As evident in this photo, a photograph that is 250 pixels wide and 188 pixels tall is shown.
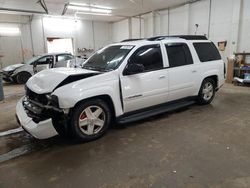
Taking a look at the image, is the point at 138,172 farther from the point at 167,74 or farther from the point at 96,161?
the point at 167,74

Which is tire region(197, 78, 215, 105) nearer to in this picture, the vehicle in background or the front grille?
the front grille

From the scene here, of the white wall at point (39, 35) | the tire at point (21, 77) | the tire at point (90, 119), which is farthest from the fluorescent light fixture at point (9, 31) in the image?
the tire at point (90, 119)

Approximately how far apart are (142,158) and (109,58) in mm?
1868

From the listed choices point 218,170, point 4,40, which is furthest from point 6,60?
point 218,170

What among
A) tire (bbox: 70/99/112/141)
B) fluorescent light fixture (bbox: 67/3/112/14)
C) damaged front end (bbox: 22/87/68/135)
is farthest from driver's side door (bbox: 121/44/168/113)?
fluorescent light fixture (bbox: 67/3/112/14)

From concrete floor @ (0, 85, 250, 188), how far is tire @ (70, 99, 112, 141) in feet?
0.53

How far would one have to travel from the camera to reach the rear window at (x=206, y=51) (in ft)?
14.1

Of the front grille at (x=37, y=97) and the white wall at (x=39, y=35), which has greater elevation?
the white wall at (x=39, y=35)

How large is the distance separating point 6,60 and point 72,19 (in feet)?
15.6

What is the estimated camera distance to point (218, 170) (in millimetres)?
2217

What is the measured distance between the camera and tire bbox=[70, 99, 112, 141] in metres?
2.77

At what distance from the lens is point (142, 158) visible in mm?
2500

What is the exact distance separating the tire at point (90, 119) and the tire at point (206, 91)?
2475 mm

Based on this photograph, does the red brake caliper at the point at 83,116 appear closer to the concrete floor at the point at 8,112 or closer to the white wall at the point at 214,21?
the concrete floor at the point at 8,112
